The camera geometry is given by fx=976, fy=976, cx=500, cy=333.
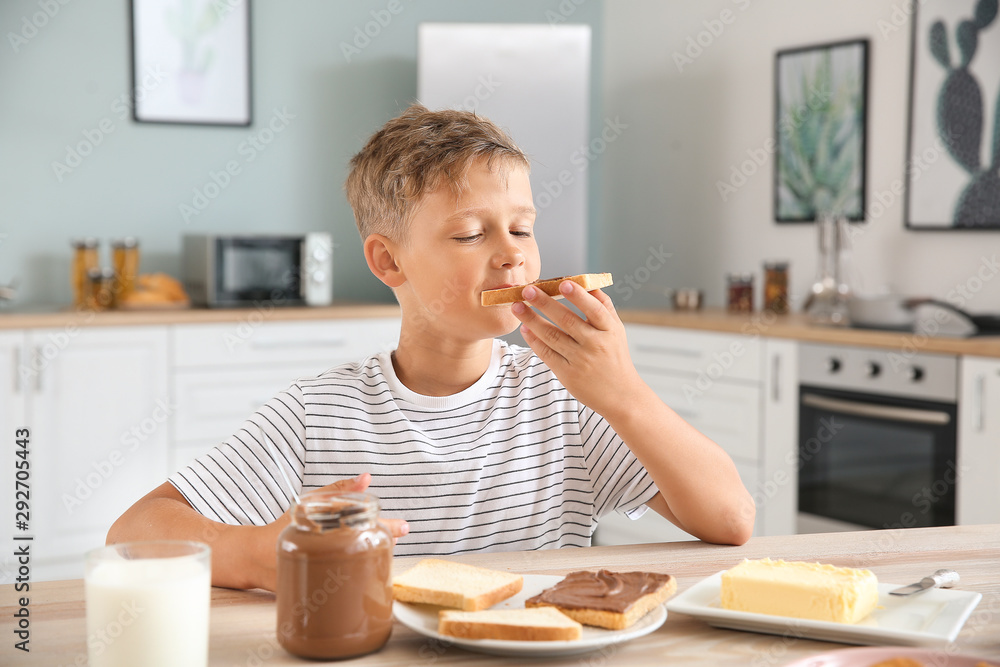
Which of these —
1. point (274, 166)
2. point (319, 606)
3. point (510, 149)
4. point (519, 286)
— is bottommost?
point (319, 606)

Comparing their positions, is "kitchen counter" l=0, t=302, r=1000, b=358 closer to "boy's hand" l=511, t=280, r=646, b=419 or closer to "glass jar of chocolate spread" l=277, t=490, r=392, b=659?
"boy's hand" l=511, t=280, r=646, b=419

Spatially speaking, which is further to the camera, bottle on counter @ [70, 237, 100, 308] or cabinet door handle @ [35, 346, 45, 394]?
bottle on counter @ [70, 237, 100, 308]

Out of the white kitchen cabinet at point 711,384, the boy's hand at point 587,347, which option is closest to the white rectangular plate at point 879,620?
the boy's hand at point 587,347

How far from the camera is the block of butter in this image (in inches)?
31.3

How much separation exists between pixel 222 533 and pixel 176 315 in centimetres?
234

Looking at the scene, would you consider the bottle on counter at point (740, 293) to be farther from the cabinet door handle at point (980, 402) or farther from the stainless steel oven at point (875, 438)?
the cabinet door handle at point (980, 402)

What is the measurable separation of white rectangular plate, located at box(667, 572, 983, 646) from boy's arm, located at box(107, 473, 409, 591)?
26 centimetres

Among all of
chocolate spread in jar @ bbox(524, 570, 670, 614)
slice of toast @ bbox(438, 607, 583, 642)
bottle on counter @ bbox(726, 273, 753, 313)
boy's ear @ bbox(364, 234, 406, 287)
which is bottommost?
slice of toast @ bbox(438, 607, 583, 642)

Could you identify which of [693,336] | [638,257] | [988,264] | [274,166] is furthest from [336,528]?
[638,257]

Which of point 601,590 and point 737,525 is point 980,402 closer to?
point 737,525

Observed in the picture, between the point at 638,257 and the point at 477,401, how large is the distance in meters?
3.09

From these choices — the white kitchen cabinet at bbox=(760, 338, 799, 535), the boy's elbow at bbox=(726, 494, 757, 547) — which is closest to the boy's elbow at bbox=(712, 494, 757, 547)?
the boy's elbow at bbox=(726, 494, 757, 547)

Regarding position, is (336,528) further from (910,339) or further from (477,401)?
(910,339)

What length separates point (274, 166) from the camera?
12.8 ft
